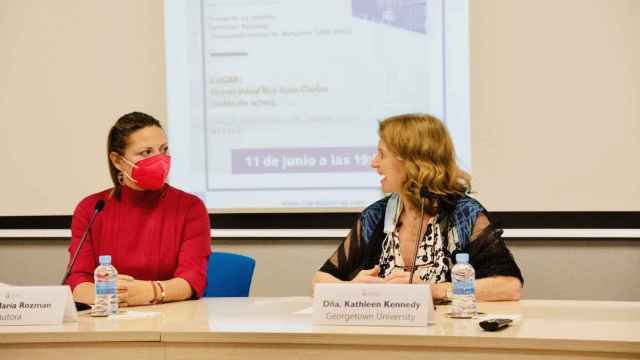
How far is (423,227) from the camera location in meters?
2.91

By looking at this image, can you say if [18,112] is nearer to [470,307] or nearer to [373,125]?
[373,125]

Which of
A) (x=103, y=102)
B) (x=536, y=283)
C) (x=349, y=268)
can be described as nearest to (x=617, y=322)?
(x=349, y=268)

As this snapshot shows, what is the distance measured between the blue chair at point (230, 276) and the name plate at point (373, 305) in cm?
100

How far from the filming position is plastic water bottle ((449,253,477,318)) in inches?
94.3

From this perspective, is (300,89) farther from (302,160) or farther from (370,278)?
(370,278)

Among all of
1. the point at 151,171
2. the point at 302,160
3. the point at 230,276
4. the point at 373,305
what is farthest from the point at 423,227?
the point at 302,160

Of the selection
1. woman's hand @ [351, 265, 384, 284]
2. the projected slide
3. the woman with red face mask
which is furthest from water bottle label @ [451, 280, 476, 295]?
the projected slide

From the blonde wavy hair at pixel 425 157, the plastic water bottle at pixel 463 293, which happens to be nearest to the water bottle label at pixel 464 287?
the plastic water bottle at pixel 463 293

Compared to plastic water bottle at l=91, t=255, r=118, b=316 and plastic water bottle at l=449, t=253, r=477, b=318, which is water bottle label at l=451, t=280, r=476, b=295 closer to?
plastic water bottle at l=449, t=253, r=477, b=318

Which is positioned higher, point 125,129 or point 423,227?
point 125,129

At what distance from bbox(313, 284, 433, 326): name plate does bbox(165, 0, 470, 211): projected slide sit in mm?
1860

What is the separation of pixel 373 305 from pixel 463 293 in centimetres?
30

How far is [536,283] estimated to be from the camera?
4.08 metres

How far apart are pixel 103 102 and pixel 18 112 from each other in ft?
1.61
